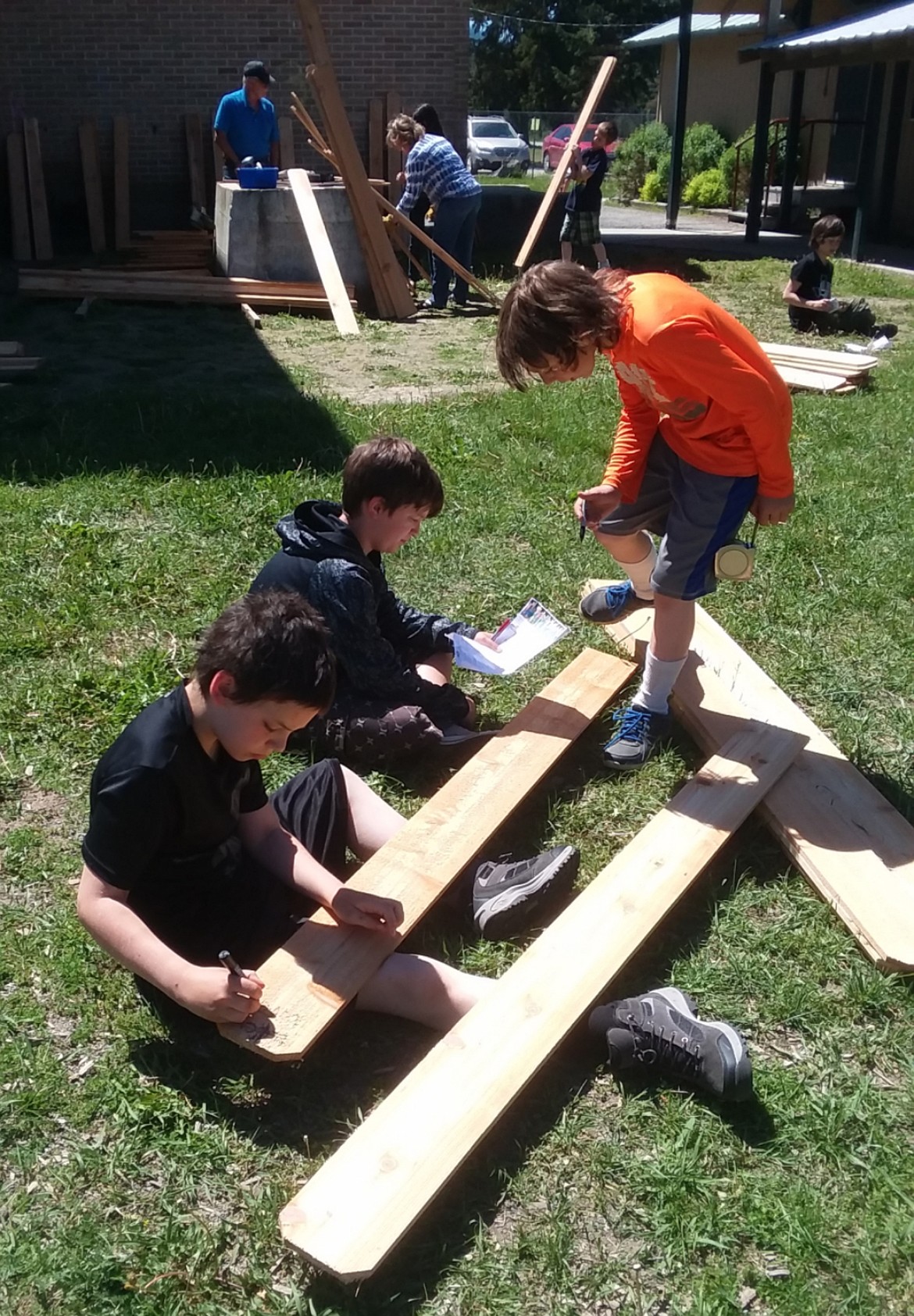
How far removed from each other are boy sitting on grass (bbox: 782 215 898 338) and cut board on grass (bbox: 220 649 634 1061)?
24.3 ft

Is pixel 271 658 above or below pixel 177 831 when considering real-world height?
above

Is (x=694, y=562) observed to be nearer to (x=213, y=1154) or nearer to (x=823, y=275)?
(x=213, y=1154)

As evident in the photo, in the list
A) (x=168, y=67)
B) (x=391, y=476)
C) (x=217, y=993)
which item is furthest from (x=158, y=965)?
(x=168, y=67)

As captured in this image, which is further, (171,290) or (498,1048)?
(171,290)

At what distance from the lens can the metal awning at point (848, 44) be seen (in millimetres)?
15250

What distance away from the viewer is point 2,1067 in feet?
8.22

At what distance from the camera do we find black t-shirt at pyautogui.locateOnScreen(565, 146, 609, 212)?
12.3 meters

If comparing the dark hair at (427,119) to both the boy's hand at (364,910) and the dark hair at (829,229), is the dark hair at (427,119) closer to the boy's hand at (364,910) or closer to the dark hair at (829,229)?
the dark hair at (829,229)

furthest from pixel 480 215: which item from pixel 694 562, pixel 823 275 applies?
pixel 694 562

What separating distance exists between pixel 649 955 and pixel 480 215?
13.3m

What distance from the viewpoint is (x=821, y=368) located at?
8.48 meters

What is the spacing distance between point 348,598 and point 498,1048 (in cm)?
153

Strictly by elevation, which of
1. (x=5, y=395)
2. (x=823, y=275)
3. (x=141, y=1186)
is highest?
(x=823, y=275)

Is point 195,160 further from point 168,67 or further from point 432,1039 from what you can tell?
point 432,1039
